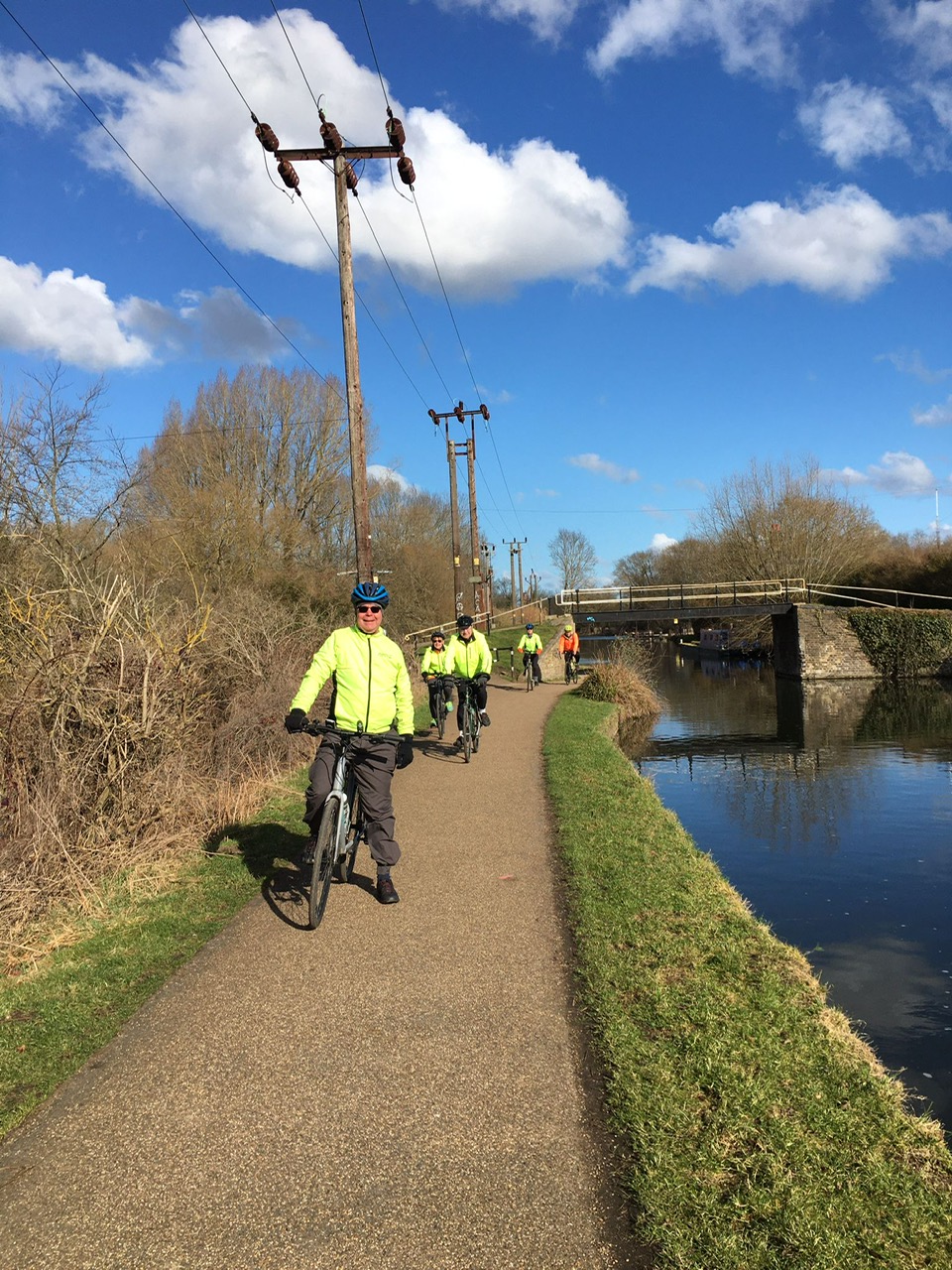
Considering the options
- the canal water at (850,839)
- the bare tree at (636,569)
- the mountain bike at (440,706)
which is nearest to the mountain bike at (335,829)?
the canal water at (850,839)

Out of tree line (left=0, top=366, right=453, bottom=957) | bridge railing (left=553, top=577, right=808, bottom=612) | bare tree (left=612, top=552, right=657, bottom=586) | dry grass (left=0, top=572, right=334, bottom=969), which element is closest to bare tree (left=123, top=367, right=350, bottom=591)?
tree line (left=0, top=366, right=453, bottom=957)

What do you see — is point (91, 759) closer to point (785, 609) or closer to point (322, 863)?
point (322, 863)

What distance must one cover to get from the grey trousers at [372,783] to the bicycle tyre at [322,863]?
0.41 ft

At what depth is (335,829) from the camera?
18.4 feet

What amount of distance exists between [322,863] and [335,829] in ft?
0.88

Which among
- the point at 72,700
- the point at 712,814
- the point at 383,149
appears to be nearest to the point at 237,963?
the point at 72,700

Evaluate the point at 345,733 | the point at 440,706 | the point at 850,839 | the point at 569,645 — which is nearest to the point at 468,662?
the point at 440,706

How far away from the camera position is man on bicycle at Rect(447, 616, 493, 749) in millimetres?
11789

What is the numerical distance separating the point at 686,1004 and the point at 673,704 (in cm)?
2479

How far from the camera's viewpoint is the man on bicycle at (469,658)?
1179 centimetres

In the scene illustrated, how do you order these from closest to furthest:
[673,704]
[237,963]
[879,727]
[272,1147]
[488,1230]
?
[488,1230] → [272,1147] → [237,963] → [879,727] → [673,704]

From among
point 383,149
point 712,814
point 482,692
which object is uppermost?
point 383,149

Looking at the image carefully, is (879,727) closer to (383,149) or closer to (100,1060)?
(383,149)

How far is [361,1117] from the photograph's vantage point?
3.25 metres
